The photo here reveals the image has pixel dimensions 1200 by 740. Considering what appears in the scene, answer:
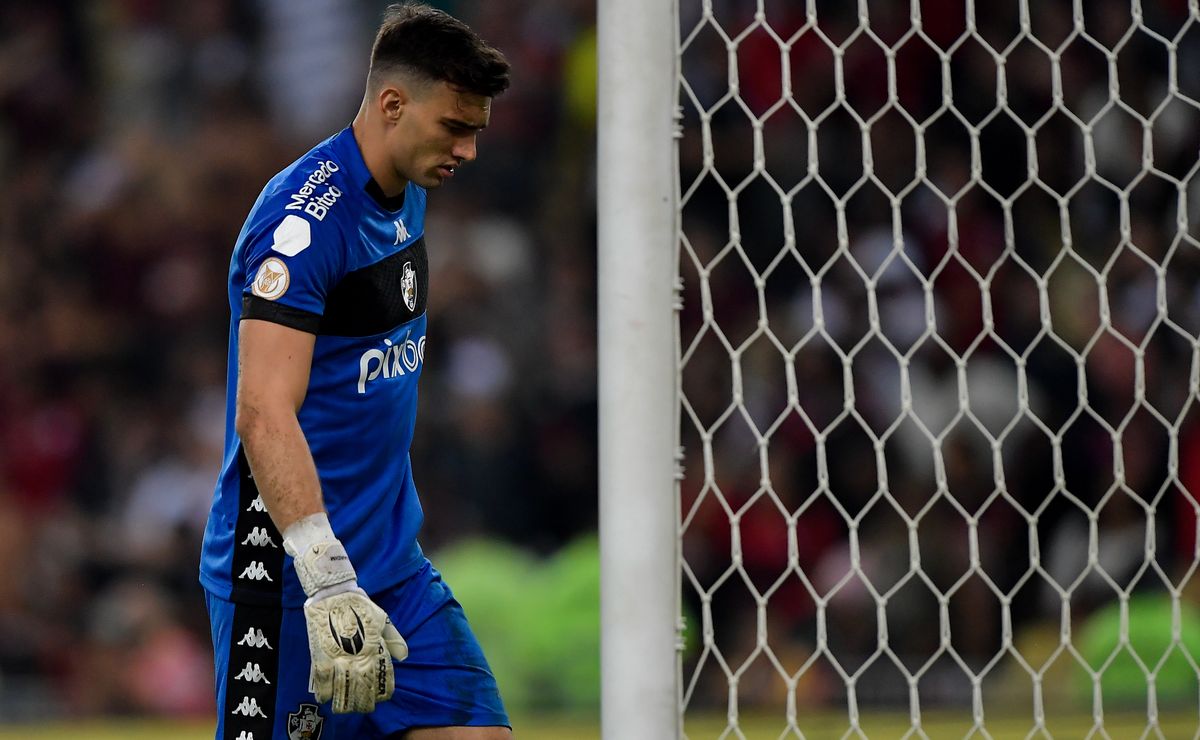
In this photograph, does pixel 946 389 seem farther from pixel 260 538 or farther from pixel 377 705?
pixel 260 538

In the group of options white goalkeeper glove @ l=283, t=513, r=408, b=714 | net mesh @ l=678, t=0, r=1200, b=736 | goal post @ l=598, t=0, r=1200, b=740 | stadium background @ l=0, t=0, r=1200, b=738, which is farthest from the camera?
stadium background @ l=0, t=0, r=1200, b=738

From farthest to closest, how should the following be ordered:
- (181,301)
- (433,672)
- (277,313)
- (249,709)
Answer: (181,301) → (433,672) → (249,709) → (277,313)

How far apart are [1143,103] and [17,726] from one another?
4432mm

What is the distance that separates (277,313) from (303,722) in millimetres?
723

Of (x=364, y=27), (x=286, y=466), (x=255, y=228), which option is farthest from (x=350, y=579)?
(x=364, y=27)

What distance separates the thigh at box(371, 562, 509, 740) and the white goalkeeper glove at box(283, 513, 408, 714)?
1.35 ft

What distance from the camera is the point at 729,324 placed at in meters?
7.24

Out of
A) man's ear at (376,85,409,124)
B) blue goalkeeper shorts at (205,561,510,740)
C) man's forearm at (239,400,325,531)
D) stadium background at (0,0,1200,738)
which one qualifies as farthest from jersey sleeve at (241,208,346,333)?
stadium background at (0,0,1200,738)

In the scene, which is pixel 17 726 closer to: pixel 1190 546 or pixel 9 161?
pixel 9 161

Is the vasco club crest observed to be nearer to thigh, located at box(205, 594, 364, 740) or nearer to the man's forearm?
the man's forearm

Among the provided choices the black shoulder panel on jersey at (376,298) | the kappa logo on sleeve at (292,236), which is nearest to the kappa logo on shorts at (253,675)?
the black shoulder panel on jersey at (376,298)

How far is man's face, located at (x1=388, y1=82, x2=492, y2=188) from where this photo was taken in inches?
113

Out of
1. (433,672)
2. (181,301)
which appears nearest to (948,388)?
(181,301)

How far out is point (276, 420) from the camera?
8.52ft
